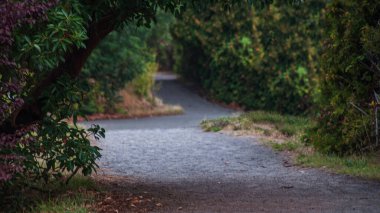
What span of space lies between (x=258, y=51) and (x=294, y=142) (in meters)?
11.1

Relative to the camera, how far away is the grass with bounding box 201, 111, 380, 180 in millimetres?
9495

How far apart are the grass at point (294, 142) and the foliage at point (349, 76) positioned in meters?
0.33

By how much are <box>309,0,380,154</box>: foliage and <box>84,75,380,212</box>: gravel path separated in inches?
37.4

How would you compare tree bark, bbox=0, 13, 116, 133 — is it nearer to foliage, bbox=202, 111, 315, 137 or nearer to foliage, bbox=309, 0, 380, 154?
foliage, bbox=309, 0, 380, 154

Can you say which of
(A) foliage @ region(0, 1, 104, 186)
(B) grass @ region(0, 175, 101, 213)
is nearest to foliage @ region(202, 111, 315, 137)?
(B) grass @ region(0, 175, 101, 213)

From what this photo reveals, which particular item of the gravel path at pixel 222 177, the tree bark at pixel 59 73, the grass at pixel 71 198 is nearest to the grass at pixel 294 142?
the gravel path at pixel 222 177

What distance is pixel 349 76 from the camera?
33.3 ft

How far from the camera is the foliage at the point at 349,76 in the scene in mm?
9788

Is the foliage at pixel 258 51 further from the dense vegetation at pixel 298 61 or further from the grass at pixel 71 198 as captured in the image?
the grass at pixel 71 198

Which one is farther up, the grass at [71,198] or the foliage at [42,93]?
the foliage at [42,93]

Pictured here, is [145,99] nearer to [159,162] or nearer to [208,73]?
[208,73]

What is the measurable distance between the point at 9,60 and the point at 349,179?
14.7 ft

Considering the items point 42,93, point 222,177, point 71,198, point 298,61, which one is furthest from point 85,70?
point 71,198

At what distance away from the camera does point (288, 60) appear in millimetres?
22156
